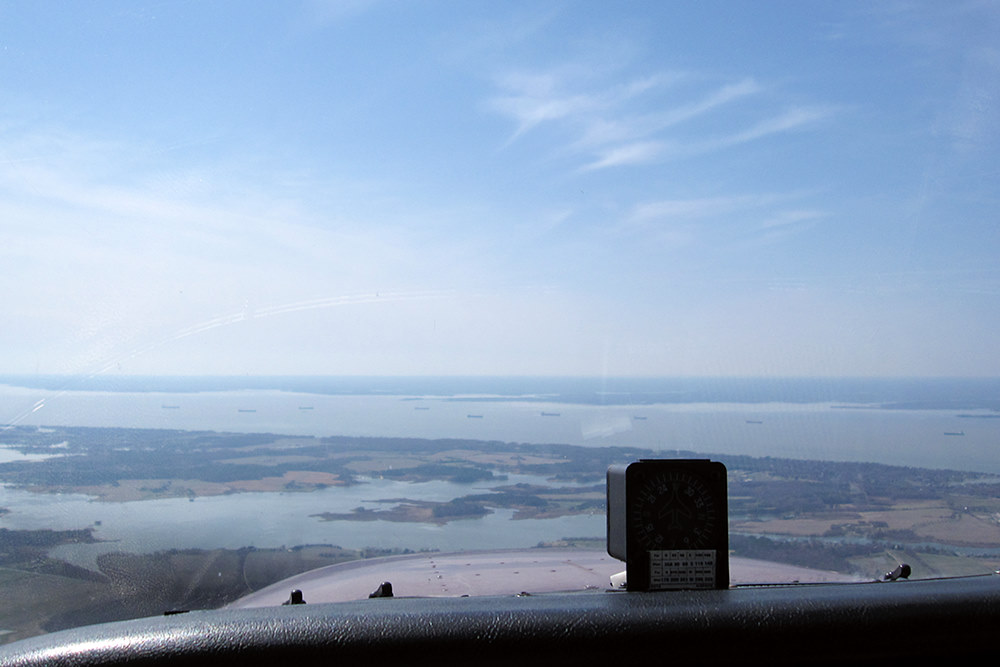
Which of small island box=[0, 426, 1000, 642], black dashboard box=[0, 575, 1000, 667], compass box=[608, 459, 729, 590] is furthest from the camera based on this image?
small island box=[0, 426, 1000, 642]

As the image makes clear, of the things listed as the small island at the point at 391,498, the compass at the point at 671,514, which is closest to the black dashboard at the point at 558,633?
the compass at the point at 671,514

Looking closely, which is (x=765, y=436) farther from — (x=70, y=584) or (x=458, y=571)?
(x=70, y=584)

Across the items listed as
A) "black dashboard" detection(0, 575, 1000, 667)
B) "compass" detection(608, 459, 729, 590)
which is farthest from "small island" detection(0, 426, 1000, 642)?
"black dashboard" detection(0, 575, 1000, 667)

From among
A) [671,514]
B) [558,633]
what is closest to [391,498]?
[671,514]

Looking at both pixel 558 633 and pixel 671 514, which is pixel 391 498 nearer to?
pixel 671 514


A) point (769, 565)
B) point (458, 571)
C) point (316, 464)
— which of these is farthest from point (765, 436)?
point (316, 464)

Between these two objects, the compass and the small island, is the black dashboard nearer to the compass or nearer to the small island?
the compass
